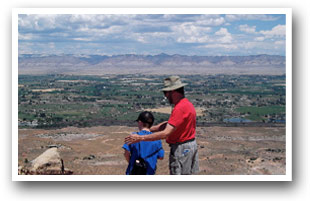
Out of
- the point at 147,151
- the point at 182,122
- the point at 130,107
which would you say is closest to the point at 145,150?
the point at 147,151

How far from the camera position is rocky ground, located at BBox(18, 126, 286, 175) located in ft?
68.7

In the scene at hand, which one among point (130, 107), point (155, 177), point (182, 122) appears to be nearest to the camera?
point (182, 122)

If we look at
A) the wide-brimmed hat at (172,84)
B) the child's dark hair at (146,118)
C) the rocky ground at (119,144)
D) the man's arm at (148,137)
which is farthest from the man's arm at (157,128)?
the rocky ground at (119,144)

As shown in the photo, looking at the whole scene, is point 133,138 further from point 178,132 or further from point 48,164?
point 48,164

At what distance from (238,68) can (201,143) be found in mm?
110452

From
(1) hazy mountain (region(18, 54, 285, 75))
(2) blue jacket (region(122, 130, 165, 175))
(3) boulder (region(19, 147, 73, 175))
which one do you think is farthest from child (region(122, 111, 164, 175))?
(1) hazy mountain (region(18, 54, 285, 75))

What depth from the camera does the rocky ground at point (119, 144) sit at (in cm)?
2094

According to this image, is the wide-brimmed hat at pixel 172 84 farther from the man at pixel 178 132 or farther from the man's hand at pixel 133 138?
the man's hand at pixel 133 138

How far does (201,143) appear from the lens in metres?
29.9

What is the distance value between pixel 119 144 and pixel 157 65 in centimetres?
12112

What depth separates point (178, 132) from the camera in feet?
17.7

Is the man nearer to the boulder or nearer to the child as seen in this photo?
the child

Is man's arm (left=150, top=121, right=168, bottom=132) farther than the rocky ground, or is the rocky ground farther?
the rocky ground

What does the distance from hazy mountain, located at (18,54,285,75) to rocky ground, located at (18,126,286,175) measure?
3365 inches
